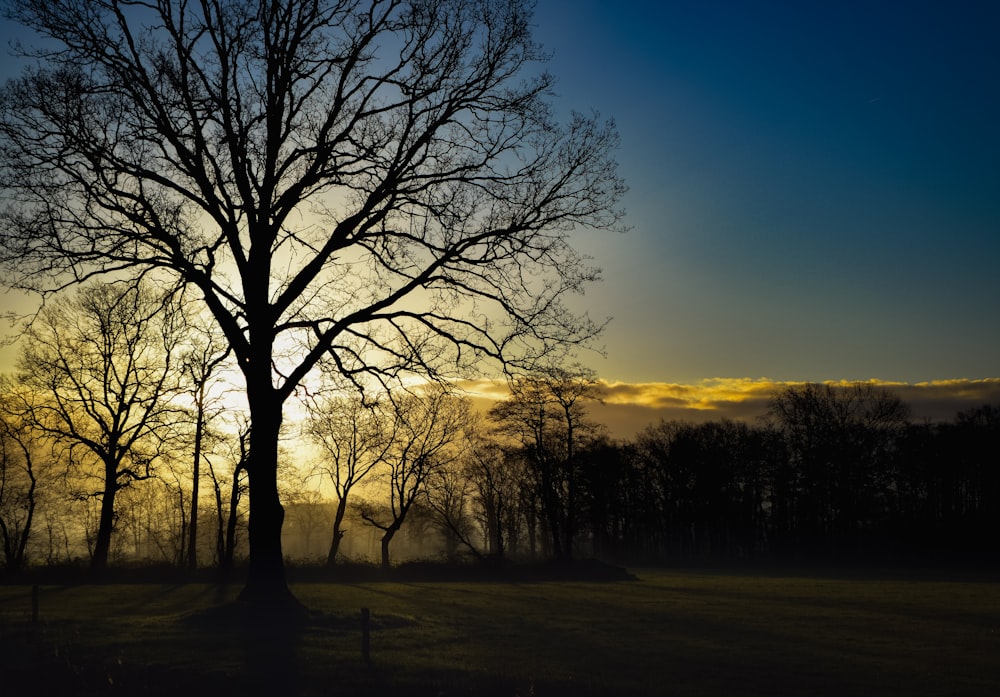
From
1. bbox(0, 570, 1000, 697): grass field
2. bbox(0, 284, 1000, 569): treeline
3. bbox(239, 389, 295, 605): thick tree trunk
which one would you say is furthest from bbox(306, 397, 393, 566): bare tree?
bbox(239, 389, 295, 605): thick tree trunk

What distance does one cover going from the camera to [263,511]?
18.4m

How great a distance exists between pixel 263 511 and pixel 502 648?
6.41 meters

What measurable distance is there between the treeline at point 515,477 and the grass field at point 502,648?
14.2 meters

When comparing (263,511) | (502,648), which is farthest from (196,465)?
(502,648)

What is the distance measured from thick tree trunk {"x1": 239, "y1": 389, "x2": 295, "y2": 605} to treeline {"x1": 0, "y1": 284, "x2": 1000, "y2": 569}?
931 inches

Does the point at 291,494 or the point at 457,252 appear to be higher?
the point at 457,252

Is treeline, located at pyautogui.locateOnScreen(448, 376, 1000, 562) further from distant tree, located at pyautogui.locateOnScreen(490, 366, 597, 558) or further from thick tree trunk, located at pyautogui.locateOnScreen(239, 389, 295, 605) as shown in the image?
thick tree trunk, located at pyautogui.locateOnScreen(239, 389, 295, 605)

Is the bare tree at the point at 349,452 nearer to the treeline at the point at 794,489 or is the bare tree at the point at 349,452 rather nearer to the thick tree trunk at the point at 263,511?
the treeline at the point at 794,489

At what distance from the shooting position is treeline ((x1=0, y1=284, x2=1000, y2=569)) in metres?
42.6

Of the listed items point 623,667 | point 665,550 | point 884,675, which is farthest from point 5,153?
point 665,550

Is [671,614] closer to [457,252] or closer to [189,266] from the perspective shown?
[457,252]

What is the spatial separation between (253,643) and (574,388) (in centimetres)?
3479

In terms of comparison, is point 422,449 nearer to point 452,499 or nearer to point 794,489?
point 452,499

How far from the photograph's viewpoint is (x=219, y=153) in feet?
60.5
